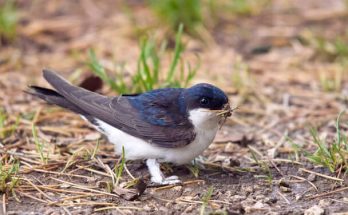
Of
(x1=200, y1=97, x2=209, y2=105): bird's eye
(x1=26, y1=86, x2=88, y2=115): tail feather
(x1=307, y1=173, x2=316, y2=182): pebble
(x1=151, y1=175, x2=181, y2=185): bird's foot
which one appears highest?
(x1=200, y1=97, x2=209, y2=105): bird's eye

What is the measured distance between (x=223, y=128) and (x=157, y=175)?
114 cm

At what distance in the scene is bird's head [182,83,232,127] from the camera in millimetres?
3766

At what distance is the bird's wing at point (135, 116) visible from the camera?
12.5 ft

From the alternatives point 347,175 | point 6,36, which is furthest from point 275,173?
point 6,36

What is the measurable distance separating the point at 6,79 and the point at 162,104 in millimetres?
2050

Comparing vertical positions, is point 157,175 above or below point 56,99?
below

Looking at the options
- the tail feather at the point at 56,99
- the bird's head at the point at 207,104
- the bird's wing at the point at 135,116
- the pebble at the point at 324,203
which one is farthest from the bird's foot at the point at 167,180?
the pebble at the point at 324,203

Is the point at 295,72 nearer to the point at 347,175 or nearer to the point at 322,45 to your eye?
the point at 322,45

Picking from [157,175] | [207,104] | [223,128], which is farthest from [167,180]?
[223,128]

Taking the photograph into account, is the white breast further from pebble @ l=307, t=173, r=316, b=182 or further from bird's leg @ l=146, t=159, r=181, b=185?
pebble @ l=307, t=173, r=316, b=182

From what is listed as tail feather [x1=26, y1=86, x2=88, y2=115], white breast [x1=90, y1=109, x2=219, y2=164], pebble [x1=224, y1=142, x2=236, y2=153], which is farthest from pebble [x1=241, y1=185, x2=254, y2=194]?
tail feather [x1=26, y1=86, x2=88, y2=115]

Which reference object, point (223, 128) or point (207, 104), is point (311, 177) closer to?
point (207, 104)

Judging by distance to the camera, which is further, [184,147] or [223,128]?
[223,128]

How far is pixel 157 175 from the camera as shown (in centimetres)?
384
